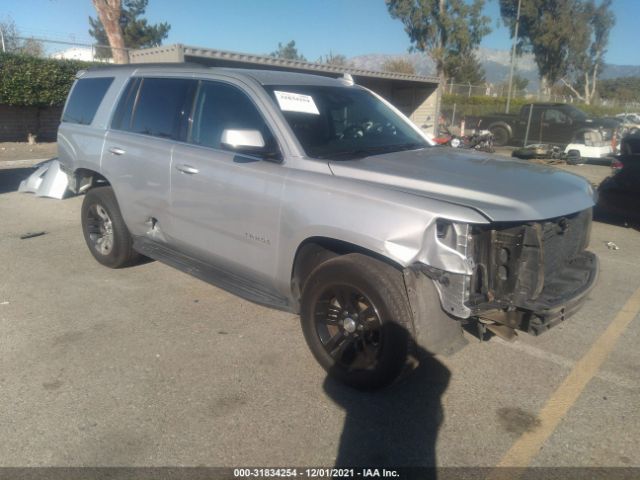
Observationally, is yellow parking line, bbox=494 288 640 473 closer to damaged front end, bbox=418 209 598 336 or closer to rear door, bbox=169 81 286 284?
damaged front end, bbox=418 209 598 336

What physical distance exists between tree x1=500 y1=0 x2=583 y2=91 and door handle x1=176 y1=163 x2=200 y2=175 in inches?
1878

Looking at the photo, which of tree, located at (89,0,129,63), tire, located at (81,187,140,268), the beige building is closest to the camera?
tire, located at (81,187,140,268)

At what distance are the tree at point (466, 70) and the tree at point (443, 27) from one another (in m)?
0.10

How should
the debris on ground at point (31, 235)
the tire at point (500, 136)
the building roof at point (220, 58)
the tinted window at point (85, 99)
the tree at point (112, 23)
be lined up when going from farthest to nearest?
the tire at point (500, 136) < the tree at point (112, 23) < the building roof at point (220, 58) < the debris on ground at point (31, 235) < the tinted window at point (85, 99)

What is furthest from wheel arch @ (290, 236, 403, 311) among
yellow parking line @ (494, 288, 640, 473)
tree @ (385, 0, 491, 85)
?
tree @ (385, 0, 491, 85)

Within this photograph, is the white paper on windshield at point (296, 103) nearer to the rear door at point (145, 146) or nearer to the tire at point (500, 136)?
the rear door at point (145, 146)

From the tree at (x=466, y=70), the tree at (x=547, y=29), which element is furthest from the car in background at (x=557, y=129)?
the tree at (x=547, y=29)

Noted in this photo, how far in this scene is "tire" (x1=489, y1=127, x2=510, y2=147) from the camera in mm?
19016

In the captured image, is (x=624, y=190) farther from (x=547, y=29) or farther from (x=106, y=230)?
(x=547, y=29)

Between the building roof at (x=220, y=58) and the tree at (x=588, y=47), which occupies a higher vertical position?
the tree at (x=588, y=47)

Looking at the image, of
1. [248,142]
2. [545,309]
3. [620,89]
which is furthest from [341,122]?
[620,89]

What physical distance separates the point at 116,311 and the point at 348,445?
2560 mm

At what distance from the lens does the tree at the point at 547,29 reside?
44000mm

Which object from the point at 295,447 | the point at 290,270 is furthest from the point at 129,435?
the point at 290,270
